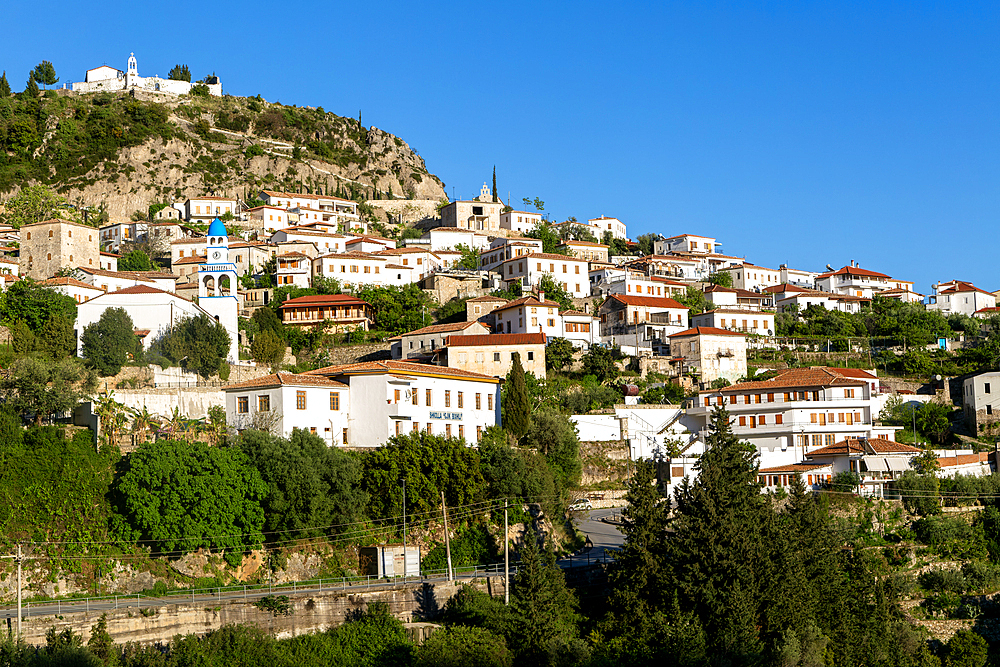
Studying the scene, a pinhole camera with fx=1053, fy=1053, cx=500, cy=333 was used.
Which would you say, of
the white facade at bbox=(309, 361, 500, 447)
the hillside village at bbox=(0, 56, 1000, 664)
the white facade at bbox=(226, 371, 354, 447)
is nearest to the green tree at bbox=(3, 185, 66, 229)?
the hillside village at bbox=(0, 56, 1000, 664)

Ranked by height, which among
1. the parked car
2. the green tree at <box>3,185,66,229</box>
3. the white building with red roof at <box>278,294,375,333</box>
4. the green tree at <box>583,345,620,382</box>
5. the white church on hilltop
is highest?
the white church on hilltop

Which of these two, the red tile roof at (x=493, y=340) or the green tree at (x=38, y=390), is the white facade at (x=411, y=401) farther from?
the green tree at (x=38, y=390)

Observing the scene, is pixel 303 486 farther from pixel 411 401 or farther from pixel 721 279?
pixel 721 279

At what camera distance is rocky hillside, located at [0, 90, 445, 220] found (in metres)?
122

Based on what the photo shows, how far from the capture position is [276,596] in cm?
3828

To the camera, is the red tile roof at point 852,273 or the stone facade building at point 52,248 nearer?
the stone facade building at point 52,248

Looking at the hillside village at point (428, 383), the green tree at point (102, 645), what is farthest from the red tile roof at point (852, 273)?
the green tree at point (102, 645)

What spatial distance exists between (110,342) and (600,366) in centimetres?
3012

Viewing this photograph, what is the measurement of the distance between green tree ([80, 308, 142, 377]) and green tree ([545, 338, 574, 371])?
25179 mm

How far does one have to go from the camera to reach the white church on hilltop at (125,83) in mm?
146000

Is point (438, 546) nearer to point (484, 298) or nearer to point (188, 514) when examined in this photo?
point (188, 514)

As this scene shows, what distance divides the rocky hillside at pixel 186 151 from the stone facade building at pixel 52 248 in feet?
143

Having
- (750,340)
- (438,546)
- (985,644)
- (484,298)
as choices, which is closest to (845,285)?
(750,340)

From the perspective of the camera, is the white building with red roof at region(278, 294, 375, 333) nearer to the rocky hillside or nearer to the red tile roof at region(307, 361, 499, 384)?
the red tile roof at region(307, 361, 499, 384)
